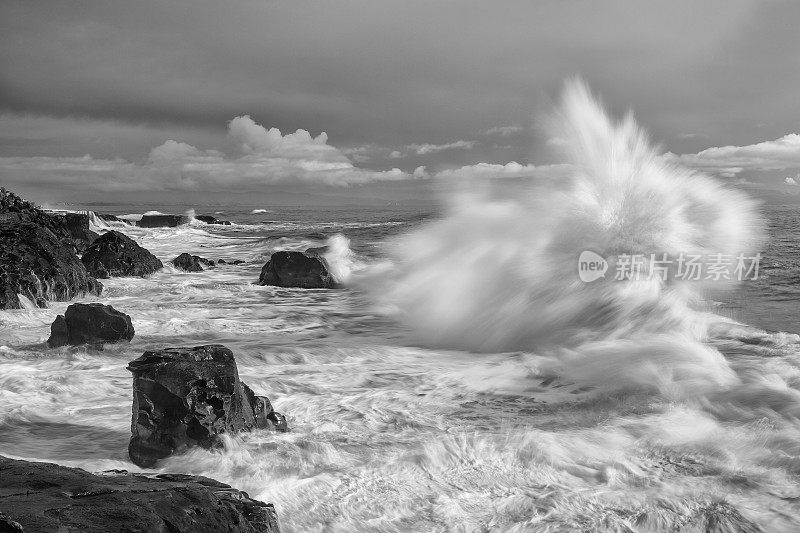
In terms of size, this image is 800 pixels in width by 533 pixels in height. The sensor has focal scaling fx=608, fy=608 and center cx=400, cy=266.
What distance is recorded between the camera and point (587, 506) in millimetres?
3309

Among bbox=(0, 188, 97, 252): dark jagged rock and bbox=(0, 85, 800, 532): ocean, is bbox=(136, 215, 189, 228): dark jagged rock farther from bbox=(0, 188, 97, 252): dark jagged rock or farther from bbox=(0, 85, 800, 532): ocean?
bbox=(0, 85, 800, 532): ocean

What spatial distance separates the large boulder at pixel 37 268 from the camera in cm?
970

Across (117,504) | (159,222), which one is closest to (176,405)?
(117,504)

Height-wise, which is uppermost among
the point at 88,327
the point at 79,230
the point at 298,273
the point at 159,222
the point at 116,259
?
the point at 159,222

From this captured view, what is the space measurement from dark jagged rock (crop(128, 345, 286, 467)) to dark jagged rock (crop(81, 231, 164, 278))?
10.5 meters

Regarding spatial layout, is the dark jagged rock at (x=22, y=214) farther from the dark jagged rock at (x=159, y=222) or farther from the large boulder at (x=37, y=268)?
the dark jagged rock at (x=159, y=222)

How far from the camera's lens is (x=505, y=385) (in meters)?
5.55

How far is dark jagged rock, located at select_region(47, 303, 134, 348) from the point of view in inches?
268

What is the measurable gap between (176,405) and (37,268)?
8.25m

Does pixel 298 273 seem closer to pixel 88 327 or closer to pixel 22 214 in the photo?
pixel 22 214

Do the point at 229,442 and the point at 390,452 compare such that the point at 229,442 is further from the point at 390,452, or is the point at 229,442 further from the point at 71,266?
the point at 71,266

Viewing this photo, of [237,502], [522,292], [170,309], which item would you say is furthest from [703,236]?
[237,502]

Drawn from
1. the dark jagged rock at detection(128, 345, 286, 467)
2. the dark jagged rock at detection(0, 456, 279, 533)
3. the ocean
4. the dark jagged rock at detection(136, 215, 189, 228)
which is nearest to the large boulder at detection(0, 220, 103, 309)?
the ocean

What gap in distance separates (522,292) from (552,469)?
545 cm
